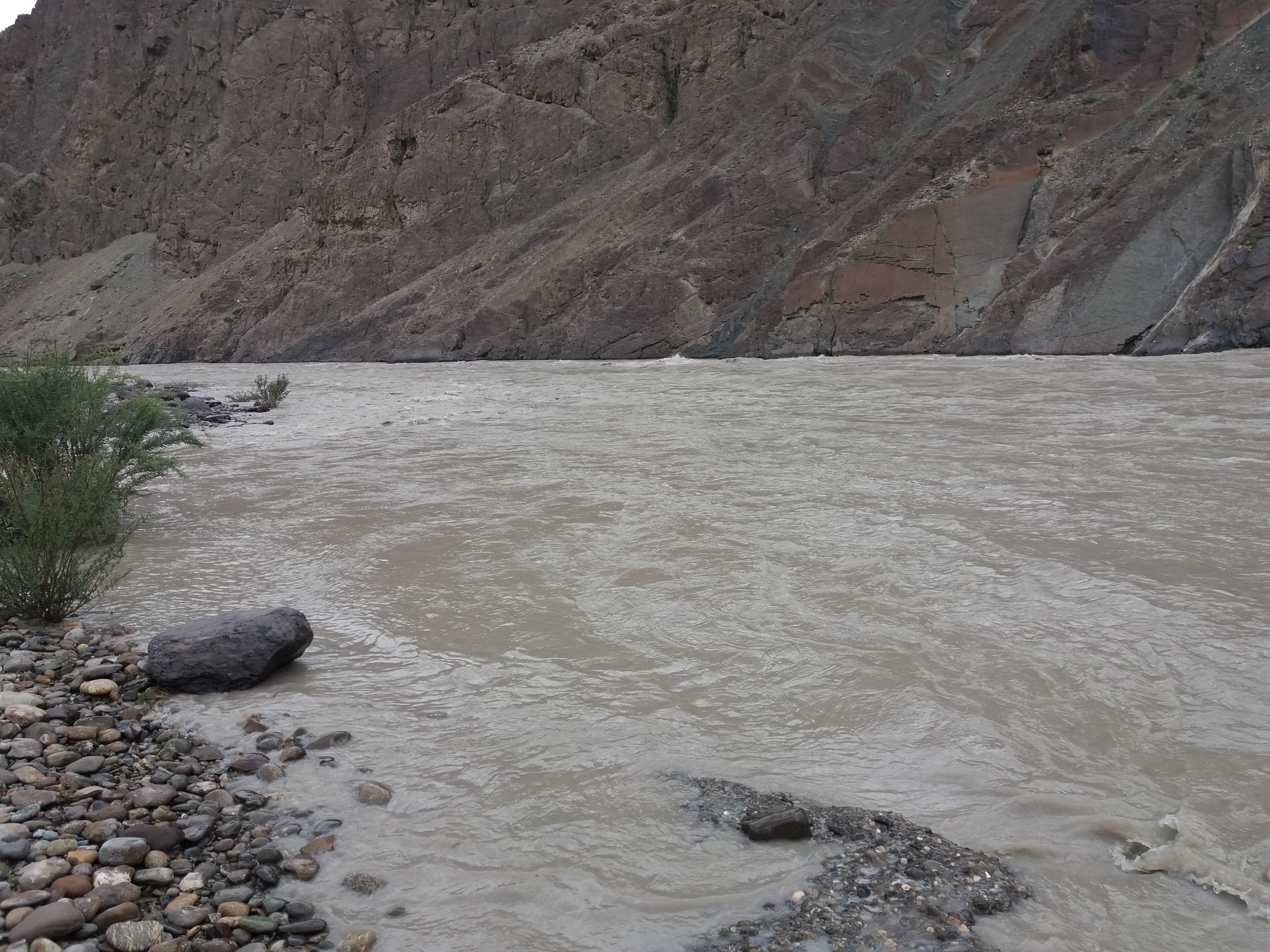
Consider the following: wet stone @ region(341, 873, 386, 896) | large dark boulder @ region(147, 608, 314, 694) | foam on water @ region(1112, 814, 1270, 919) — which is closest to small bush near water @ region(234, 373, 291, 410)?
large dark boulder @ region(147, 608, 314, 694)

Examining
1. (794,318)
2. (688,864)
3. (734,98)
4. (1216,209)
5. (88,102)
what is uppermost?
(88,102)

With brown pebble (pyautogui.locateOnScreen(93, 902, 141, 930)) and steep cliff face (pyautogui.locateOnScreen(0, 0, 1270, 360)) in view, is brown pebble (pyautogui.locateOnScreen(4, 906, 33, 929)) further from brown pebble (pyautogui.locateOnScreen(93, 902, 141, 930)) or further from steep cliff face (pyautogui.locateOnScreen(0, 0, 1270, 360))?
steep cliff face (pyautogui.locateOnScreen(0, 0, 1270, 360))

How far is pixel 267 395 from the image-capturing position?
1991cm

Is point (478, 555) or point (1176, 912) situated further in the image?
point (478, 555)

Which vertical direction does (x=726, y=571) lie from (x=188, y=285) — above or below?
below

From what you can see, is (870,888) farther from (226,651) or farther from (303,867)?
(226,651)

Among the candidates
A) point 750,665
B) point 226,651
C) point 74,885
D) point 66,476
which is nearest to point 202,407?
point 66,476

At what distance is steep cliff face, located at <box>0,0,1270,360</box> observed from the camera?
78.7ft

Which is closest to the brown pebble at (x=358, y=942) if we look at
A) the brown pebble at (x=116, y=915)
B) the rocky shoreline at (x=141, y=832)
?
the rocky shoreline at (x=141, y=832)

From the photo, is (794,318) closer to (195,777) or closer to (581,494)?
(581,494)

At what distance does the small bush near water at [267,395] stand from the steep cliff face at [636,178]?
1003cm

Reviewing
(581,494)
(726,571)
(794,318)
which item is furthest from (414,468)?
(794,318)

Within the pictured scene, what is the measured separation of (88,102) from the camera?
59.2 meters

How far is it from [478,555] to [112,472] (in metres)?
2.78
